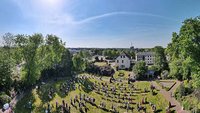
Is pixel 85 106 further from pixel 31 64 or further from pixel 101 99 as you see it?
pixel 31 64

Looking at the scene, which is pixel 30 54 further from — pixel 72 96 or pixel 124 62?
pixel 124 62

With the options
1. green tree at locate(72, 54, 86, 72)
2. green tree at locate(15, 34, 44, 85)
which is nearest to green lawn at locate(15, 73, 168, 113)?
green tree at locate(15, 34, 44, 85)

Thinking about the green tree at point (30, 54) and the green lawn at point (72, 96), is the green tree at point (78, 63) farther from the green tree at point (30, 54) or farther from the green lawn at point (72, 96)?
the green lawn at point (72, 96)

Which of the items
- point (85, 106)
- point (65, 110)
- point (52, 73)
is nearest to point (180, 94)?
point (85, 106)

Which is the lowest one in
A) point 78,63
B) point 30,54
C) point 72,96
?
point 72,96

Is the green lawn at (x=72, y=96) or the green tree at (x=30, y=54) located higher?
the green tree at (x=30, y=54)

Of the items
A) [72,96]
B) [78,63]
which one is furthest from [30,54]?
[78,63]

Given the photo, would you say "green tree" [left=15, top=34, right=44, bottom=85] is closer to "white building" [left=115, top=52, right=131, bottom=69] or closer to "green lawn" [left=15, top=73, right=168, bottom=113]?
"green lawn" [left=15, top=73, right=168, bottom=113]

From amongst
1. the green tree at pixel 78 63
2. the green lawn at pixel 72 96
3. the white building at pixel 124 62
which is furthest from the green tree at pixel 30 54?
the white building at pixel 124 62

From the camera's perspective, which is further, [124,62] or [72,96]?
[124,62]

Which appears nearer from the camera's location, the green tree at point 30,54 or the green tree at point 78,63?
the green tree at point 30,54

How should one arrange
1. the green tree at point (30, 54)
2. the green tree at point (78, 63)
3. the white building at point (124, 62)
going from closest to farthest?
1. the green tree at point (30, 54)
2. the green tree at point (78, 63)
3. the white building at point (124, 62)
